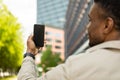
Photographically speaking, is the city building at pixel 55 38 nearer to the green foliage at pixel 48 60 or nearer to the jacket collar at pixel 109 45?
the green foliage at pixel 48 60

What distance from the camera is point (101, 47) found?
1898 mm

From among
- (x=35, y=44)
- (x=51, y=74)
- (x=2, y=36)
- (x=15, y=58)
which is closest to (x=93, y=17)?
(x=51, y=74)

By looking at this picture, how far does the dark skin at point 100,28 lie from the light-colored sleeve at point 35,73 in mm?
243

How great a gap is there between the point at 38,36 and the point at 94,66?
914 millimetres

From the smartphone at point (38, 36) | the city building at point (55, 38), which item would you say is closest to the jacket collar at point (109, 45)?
the smartphone at point (38, 36)

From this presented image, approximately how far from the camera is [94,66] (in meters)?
1.84

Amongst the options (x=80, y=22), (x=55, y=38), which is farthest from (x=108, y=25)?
(x=55, y=38)

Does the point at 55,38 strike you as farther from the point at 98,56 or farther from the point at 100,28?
the point at 98,56

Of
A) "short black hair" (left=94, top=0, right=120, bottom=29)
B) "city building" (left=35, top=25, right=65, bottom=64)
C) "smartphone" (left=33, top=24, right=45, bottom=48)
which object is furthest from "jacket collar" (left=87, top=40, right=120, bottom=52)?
"city building" (left=35, top=25, right=65, bottom=64)

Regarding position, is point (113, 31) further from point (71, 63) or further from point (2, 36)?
point (2, 36)

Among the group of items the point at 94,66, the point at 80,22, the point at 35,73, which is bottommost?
the point at 80,22

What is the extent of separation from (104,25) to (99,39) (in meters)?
0.07

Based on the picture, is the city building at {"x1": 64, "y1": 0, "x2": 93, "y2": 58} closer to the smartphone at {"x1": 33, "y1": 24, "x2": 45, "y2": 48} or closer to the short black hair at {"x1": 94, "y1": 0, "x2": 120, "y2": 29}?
the smartphone at {"x1": 33, "y1": 24, "x2": 45, "y2": 48}

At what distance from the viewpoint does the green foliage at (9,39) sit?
3841 centimetres
